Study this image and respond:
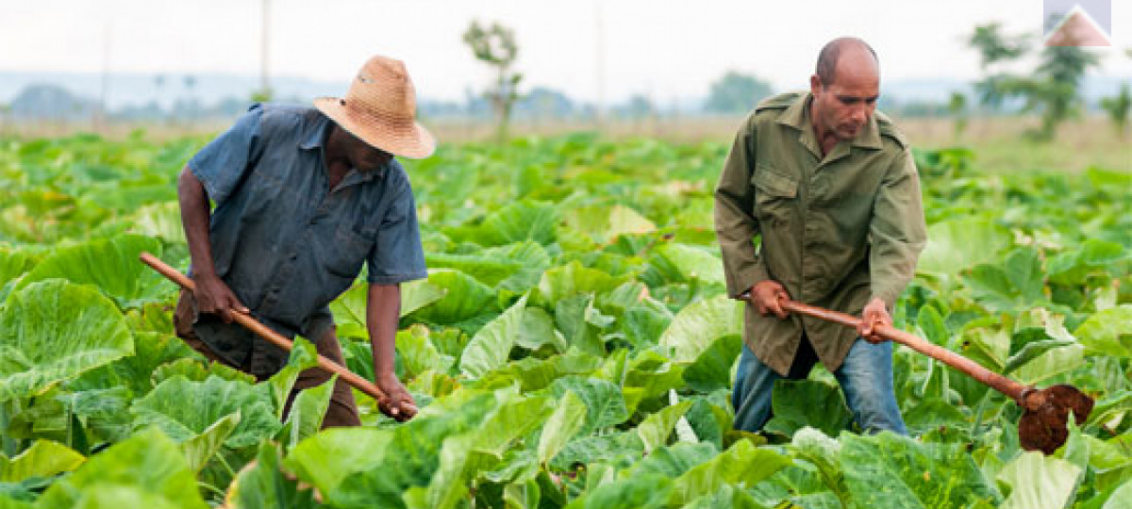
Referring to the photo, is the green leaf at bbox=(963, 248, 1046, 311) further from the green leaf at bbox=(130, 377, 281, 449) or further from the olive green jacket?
the green leaf at bbox=(130, 377, 281, 449)

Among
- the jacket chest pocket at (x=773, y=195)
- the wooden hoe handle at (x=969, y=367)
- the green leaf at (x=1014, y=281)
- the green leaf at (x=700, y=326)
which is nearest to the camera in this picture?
the wooden hoe handle at (x=969, y=367)

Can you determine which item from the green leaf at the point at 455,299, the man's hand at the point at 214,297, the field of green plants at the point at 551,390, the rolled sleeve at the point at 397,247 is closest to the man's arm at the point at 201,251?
the man's hand at the point at 214,297

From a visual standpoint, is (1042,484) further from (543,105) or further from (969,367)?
(543,105)

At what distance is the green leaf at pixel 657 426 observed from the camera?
93.0 inches

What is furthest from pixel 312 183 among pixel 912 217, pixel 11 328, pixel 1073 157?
pixel 1073 157

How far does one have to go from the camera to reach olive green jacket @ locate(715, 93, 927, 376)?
2963 millimetres

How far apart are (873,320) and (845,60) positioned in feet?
1.90

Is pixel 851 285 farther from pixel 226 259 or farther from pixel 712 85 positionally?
pixel 712 85

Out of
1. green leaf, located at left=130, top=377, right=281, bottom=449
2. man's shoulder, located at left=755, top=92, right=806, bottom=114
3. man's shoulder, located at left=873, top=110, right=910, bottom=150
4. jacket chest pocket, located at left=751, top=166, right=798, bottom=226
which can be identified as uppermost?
man's shoulder, located at left=755, top=92, right=806, bottom=114

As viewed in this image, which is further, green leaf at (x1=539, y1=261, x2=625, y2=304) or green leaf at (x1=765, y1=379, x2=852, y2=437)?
green leaf at (x1=539, y1=261, x2=625, y2=304)

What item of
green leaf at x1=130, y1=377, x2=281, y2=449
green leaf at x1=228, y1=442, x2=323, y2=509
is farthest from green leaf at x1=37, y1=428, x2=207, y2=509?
green leaf at x1=130, y1=377, x2=281, y2=449

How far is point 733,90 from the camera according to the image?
8600 cm

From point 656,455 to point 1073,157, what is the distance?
72.0 ft

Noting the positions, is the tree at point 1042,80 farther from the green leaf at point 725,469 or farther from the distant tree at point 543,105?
the green leaf at point 725,469
